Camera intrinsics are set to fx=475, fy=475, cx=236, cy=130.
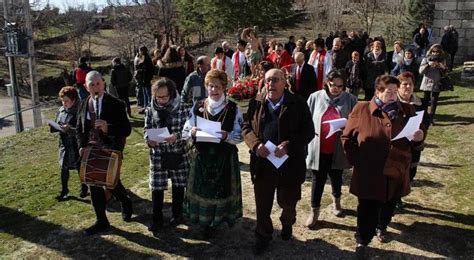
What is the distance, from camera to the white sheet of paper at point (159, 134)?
4.60 meters

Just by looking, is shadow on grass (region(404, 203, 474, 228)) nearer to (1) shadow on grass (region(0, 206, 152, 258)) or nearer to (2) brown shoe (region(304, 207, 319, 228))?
(2) brown shoe (region(304, 207, 319, 228))

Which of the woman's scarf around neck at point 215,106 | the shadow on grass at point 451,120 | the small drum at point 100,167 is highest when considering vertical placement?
the woman's scarf around neck at point 215,106

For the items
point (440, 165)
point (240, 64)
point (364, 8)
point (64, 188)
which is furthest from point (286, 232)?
point (364, 8)

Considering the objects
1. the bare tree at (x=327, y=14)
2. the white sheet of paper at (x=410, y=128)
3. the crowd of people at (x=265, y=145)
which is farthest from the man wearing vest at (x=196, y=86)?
the bare tree at (x=327, y=14)

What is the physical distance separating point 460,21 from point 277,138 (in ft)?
51.3

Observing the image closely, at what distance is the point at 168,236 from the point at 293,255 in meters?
1.35

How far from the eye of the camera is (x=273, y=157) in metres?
4.26

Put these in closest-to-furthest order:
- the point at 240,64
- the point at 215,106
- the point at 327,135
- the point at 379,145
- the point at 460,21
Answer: the point at 379,145 → the point at 215,106 → the point at 327,135 → the point at 240,64 → the point at 460,21

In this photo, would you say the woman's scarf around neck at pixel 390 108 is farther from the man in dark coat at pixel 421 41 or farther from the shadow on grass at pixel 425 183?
the man in dark coat at pixel 421 41

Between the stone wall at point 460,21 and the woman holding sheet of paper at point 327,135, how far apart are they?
47.5 feet

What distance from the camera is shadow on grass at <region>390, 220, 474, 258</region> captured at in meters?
4.60

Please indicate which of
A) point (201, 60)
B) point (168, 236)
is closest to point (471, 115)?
point (201, 60)

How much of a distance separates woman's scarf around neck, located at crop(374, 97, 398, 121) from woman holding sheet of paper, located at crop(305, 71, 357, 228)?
0.70m

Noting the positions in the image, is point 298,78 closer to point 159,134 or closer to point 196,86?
point 196,86
